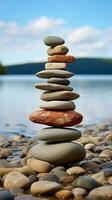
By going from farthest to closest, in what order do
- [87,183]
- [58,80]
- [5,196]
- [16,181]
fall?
[58,80], [16,181], [87,183], [5,196]

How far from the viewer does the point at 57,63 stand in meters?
13.9

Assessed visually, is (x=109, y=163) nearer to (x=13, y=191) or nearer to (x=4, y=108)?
(x=13, y=191)

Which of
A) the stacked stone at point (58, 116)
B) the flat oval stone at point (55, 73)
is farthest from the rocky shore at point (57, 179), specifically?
the flat oval stone at point (55, 73)

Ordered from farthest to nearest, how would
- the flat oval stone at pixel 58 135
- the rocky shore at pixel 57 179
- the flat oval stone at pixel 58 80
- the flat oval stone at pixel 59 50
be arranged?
the flat oval stone at pixel 59 50 < the flat oval stone at pixel 58 80 < the flat oval stone at pixel 58 135 < the rocky shore at pixel 57 179

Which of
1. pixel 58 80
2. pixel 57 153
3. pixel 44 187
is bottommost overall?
pixel 44 187

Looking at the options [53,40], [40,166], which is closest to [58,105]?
[40,166]

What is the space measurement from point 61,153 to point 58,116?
0.94 m

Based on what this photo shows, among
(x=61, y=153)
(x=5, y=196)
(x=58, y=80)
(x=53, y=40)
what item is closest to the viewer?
(x=5, y=196)

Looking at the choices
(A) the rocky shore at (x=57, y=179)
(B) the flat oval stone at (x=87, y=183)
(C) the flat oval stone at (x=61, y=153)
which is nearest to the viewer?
(A) the rocky shore at (x=57, y=179)

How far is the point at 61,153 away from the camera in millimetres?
13266

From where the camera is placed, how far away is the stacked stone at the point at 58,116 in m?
13.4

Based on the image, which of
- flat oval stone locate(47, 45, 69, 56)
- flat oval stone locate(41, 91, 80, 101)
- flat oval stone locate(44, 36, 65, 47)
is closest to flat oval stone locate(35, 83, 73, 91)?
flat oval stone locate(41, 91, 80, 101)

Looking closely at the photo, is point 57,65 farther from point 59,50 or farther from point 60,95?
point 60,95

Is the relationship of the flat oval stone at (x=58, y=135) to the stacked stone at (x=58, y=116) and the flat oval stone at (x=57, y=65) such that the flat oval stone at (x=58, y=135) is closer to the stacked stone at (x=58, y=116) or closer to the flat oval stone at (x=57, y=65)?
the stacked stone at (x=58, y=116)
